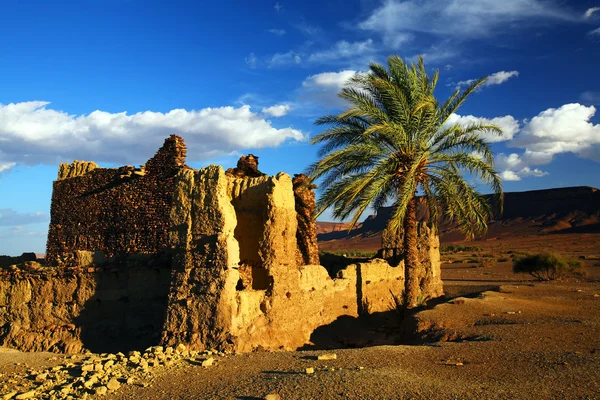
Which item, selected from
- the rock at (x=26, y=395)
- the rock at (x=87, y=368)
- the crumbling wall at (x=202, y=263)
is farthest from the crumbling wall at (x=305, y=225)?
the rock at (x=26, y=395)

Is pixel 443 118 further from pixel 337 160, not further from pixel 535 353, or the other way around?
pixel 535 353

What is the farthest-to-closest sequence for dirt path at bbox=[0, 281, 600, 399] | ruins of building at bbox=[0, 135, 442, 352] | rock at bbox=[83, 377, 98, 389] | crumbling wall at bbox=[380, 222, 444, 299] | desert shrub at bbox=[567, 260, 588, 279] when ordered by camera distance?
desert shrub at bbox=[567, 260, 588, 279], crumbling wall at bbox=[380, 222, 444, 299], ruins of building at bbox=[0, 135, 442, 352], rock at bbox=[83, 377, 98, 389], dirt path at bbox=[0, 281, 600, 399]

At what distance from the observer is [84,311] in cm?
1067

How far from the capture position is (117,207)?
20.7 meters

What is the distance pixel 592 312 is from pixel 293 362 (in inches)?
331

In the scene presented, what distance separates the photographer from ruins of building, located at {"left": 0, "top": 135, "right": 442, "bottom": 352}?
895 centimetres

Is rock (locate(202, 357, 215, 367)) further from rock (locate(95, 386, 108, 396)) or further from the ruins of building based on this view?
rock (locate(95, 386, 108, 396))

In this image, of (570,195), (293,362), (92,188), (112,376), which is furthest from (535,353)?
(570,195)

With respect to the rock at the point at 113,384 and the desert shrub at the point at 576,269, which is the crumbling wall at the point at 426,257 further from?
the rock at the point at 113,384

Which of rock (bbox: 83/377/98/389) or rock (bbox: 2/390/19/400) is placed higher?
rock (bbox: 83/377/98/389)

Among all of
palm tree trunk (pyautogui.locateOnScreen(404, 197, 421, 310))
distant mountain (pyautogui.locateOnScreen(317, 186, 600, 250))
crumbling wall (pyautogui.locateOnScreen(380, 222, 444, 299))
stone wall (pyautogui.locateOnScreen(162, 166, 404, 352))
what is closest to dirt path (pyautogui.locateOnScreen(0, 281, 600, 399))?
stone wall (pyautogui.locateOnScreen(162, 166, 404, 352))

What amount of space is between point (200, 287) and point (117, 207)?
12913 mm

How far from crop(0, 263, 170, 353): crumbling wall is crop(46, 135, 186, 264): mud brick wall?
7.17 meters

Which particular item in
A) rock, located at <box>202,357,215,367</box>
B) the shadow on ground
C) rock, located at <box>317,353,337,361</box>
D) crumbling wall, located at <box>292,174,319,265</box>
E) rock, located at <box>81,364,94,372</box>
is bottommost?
the shadow on ground
